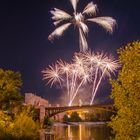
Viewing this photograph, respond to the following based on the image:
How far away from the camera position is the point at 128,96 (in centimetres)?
1900

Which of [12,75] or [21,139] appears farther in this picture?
[12,75]

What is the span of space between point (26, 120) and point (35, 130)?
3874 millimetres

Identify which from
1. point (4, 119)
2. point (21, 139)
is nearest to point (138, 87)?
point (21, 139)

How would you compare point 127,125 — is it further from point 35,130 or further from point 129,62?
point 35,130

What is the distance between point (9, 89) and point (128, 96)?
3796 cm

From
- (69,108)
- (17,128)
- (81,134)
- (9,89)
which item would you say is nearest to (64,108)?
(69,108)

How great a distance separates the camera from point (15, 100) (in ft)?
189

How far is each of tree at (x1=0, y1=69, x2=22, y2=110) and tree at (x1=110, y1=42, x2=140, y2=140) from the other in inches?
1462

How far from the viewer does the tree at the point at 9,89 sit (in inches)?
2188

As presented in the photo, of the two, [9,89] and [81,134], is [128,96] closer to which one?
[9,89]

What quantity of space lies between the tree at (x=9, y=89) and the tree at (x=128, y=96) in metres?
37.1

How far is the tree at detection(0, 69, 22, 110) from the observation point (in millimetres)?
55562

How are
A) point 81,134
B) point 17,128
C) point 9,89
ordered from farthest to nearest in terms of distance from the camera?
point 81,134
point 9,89
point 17,128

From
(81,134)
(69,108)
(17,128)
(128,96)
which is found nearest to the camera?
(128,96)
